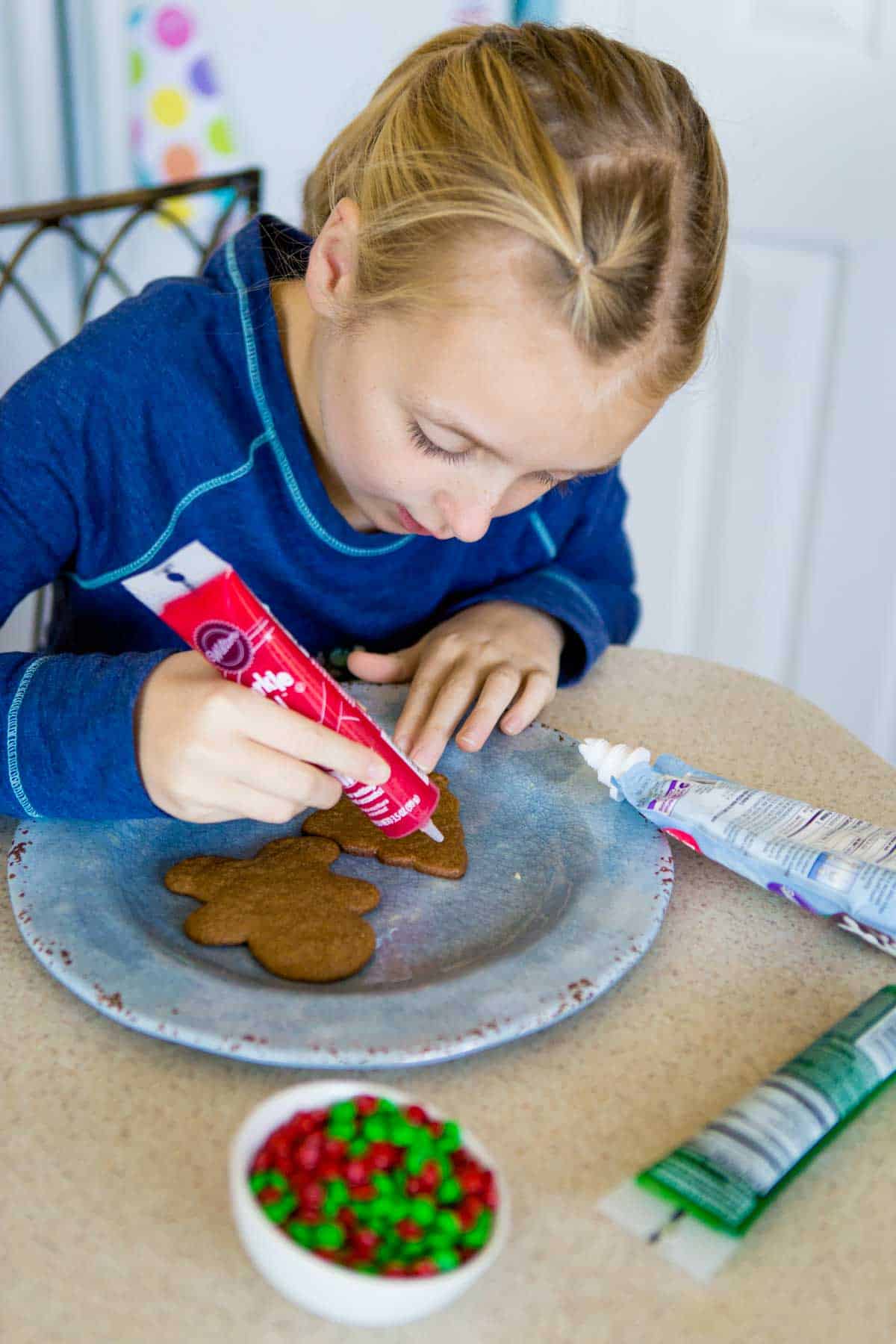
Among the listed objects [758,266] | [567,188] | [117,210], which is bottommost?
[758,266]

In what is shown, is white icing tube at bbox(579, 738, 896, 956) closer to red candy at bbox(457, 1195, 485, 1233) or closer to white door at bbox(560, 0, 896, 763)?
red candy at bbox(457, 1195, 485, 1233)

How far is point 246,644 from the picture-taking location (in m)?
0.62

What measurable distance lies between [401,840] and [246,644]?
0.63 feet

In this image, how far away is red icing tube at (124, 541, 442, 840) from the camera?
0.61 meters

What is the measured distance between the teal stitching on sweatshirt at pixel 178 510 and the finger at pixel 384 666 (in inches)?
7.4

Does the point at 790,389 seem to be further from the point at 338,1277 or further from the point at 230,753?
the point at 338,1277

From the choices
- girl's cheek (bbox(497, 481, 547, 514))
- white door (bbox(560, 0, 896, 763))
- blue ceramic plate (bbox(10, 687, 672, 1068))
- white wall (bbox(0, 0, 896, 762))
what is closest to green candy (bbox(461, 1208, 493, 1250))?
blue ceramic plate (bbox(10, 687, 672, 1068))

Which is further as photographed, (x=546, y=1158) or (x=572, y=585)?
(x=572, y=585)

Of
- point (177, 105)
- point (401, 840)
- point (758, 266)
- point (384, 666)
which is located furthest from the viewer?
point (758, 266)

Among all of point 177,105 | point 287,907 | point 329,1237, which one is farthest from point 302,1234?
point 177,105

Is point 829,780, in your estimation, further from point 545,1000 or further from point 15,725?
point 15,725

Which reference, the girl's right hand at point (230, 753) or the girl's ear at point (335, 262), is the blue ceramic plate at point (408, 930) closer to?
the girl's right hand at point (230, 753)

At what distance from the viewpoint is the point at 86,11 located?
1809 mm

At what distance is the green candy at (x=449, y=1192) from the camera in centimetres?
44
